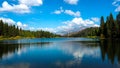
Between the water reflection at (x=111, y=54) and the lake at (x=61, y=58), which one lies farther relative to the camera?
the water reflection at (x=111, y=54)

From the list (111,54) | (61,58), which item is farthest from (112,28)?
(61,58)

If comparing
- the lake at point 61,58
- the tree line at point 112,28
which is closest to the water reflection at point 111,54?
the lake at point 61,58

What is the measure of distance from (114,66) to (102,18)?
438ft

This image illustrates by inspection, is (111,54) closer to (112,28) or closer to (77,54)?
(77,54)

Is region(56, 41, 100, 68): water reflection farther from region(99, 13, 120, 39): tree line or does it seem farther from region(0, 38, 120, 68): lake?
region(99, 13, 120, 39): tree line

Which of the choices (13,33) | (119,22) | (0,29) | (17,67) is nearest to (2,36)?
(0,29)

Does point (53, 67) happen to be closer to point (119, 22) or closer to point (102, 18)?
point (119, 22)

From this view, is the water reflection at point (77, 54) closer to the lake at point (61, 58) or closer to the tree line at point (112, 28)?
the lake at point (61, 58)

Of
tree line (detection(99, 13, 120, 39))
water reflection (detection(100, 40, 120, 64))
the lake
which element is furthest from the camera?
tree line (detection(99, 13, 120, 39))

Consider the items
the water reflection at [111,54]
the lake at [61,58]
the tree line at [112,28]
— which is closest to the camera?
the lake at [61,58]

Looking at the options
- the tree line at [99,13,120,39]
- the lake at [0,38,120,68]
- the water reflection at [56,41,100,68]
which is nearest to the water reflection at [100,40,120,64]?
the lake at [0,38,120,68]

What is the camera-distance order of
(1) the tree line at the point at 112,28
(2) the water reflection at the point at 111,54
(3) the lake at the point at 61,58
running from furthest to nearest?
(1) the tree line at the point at 112,28 → (2) the water reflection at the point at 111,54 → (3) the lake at the point at 61,58

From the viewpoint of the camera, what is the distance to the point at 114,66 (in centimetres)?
1855

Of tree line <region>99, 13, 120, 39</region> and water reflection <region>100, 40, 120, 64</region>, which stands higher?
tree line <region>99, 13, 120, 39</region>
